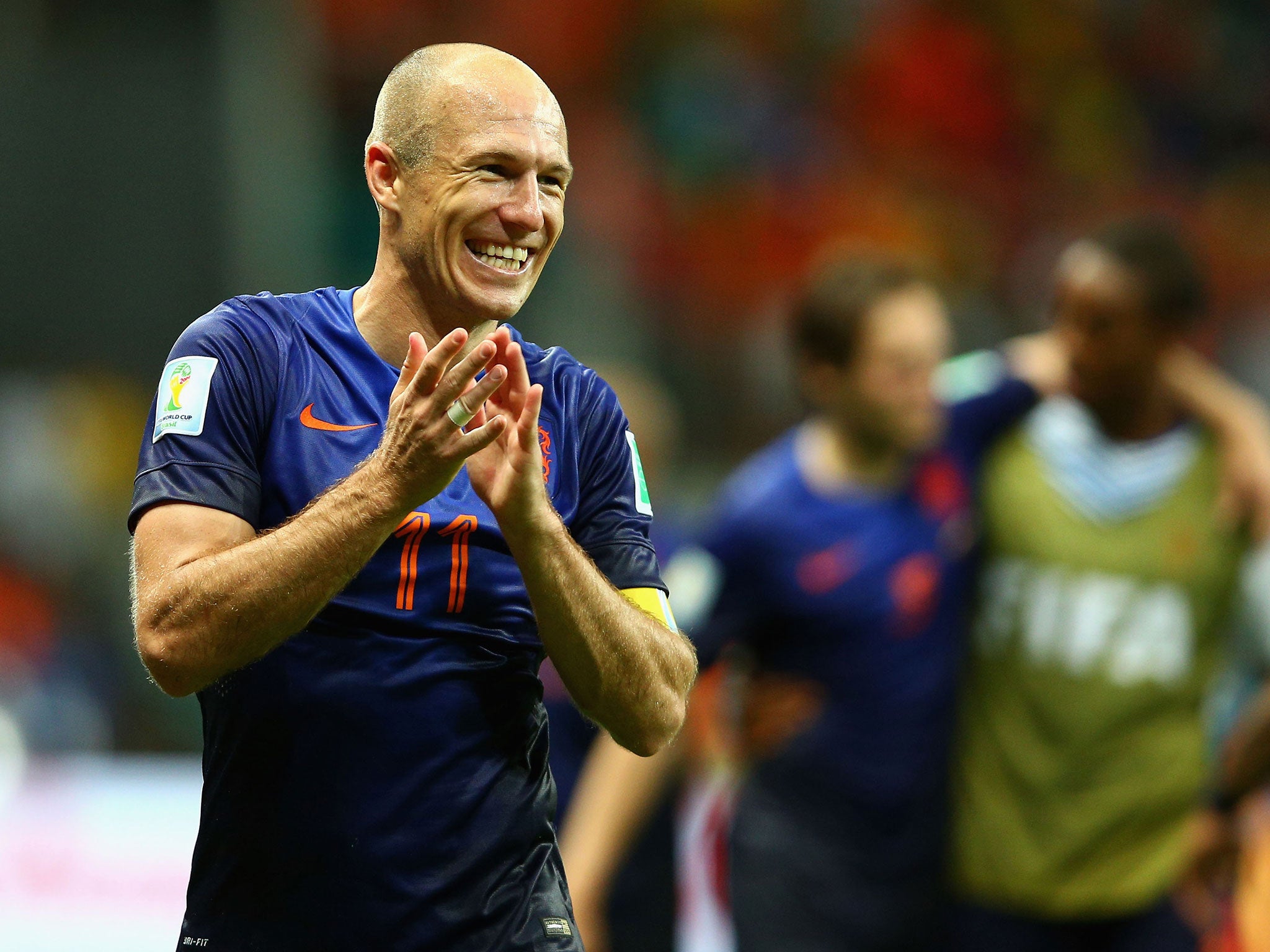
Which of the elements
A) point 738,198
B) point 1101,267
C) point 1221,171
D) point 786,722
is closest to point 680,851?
point 786,722

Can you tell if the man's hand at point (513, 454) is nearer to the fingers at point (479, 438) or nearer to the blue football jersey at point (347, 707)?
the fingers at point (479, 438)

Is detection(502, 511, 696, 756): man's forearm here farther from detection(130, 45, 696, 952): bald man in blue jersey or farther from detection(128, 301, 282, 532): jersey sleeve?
detection(128, 301, 282, 532): jersey sleeve

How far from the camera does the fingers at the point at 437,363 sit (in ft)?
7.11

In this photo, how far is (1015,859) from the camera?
4.77 meters

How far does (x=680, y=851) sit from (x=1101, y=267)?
2505 mm

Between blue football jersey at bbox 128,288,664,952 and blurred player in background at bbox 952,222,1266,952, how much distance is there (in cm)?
258

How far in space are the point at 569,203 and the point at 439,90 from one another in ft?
28.9

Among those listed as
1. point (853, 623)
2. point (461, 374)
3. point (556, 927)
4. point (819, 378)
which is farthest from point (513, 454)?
point (819, 378)

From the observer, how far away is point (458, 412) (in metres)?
2.19

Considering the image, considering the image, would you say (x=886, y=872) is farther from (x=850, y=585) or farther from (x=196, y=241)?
(x=196, y=241)

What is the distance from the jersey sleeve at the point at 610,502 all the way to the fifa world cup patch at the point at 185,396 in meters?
0.61

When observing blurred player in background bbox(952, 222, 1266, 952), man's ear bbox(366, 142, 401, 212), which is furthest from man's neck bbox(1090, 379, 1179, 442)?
man's ear bbox(366, 142, 401, 212)

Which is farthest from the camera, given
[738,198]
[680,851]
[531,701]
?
[738,198]

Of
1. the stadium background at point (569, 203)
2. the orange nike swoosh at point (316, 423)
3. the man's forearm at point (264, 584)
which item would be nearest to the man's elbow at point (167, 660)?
the man's forearm at point (264, 584)
